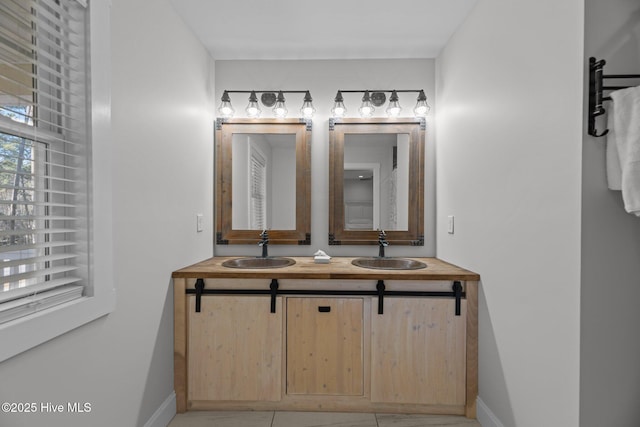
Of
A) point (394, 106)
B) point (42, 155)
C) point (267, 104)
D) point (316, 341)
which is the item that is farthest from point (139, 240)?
point (394, 106)

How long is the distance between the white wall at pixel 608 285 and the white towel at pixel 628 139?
2.5 inches

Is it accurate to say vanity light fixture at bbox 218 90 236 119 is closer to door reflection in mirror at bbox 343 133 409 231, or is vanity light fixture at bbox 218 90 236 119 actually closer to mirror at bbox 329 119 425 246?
mirror at bbox 329 119 425 246

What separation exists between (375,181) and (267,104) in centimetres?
104

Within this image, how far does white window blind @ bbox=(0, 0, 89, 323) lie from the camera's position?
929mm

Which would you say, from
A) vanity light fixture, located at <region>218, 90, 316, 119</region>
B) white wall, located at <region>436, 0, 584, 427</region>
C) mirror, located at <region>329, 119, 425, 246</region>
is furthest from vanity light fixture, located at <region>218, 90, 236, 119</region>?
white wall, located at <region>436, 0, 584, 427</region>

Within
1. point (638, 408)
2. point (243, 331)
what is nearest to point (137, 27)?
point (243, 331)

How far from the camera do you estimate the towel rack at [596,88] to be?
1.03m

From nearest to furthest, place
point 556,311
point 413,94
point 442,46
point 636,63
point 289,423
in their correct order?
point 636,63
point 556,311
point 289,423
point 442,46
point 413,94

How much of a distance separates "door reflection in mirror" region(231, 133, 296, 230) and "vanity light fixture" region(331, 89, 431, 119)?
16.8 inches

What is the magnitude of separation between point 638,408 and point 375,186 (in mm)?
1756

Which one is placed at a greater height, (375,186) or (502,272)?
(375,186)

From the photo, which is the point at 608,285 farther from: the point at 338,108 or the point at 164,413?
the point at 164,413

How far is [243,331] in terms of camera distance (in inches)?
72.6

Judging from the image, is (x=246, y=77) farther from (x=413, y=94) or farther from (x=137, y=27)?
(x=413, y=94)
